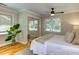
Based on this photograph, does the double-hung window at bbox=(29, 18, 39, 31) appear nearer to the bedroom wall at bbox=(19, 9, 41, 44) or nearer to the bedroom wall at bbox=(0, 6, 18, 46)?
the bedroom wall at bbox=(19, 9, 41, 44)

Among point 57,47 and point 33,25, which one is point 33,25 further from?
point 57,47

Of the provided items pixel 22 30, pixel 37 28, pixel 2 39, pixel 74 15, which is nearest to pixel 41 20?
pixel 37 28

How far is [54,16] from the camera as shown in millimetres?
1130

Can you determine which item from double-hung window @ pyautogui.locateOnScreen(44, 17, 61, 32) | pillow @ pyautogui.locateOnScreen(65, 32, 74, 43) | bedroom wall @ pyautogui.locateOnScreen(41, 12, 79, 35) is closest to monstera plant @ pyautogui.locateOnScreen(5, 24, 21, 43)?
double-hung window @ pyautogui.locateOnScreen(44, 17, 61, 32)

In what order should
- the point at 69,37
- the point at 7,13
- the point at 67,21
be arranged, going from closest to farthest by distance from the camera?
the point at 7,13 < the point at 67,21 < the point at 69,37

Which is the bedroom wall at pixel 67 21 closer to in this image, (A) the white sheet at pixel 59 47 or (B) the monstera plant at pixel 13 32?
(A) the white sheet at pixel 59 47

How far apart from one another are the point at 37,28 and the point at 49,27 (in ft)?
0.57

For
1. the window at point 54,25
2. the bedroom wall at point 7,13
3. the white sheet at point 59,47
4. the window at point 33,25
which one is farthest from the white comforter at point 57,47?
the bedroom wall at point 7,13

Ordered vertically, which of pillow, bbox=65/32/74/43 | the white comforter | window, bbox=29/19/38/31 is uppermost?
window, bbox=29/19/38/31

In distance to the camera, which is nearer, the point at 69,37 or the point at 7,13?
the point at 7,13

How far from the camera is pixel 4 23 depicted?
1.03 metres

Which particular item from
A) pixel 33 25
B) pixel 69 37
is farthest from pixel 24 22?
pixel 69 37

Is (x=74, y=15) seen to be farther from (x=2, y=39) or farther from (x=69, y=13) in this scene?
(x=2, y=39)

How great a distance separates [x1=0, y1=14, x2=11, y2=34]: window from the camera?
100 centimetres
